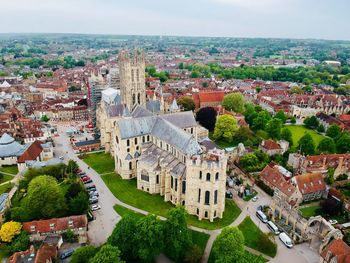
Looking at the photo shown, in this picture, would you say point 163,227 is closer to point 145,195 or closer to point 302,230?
point 145,195

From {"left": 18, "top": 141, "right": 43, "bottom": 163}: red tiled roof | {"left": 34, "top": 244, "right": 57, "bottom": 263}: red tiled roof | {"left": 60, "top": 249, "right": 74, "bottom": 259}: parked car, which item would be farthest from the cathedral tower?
{"left": 34, "top": 244, "right": 57, "bottom": 263}: red tiled roof

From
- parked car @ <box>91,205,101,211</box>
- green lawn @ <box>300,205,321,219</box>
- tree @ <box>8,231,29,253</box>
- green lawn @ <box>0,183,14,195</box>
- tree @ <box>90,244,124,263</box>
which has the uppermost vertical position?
tree @ <box>90,244,124,263</box>

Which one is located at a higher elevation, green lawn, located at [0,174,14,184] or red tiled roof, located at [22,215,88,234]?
red tiled roof, located at [22,215,88,234]

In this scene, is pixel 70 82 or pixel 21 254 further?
pixel 70 82

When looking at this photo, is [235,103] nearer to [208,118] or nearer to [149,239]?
[208,118]

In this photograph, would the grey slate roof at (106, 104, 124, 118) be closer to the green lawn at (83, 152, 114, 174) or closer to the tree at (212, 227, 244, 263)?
the green lawn at (83, 152, 114, 174)

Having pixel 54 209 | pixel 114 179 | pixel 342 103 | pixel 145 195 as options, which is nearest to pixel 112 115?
pixel 114 179
